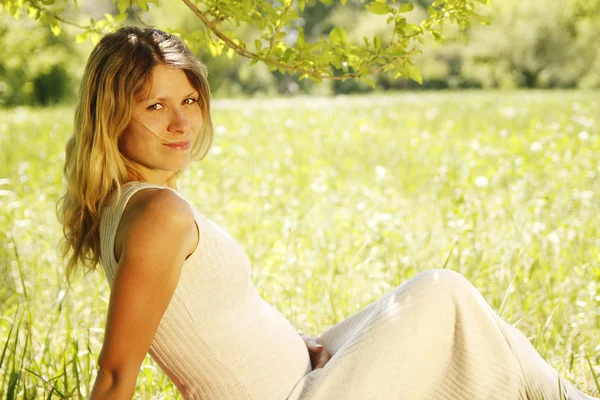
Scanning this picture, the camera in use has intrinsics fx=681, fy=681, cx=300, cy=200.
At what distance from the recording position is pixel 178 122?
1.67 m

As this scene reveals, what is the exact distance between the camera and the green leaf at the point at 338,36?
1.92 m

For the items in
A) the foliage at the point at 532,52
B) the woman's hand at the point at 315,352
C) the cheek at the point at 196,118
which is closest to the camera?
the cheek at the point at 196,118

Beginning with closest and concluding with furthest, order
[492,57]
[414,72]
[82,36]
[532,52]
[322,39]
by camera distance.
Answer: [414,72] < [322,39] < [82,36] < [532,52] < [492,57]

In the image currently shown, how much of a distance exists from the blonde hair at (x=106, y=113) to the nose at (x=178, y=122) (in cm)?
11

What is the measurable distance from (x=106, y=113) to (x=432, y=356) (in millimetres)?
948

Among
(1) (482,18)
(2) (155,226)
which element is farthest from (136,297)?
(1) (482,18)

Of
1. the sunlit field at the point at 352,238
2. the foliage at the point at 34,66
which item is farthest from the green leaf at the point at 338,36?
the foliage at the point at 34,66

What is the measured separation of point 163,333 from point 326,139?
747 cm

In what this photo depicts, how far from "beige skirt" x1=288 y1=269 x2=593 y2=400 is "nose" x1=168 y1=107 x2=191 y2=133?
65cm

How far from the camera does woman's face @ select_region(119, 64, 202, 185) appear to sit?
164 cm

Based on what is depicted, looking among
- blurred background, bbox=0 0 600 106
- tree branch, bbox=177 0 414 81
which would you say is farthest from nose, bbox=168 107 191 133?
blurred background, bbox=0 0 600 106

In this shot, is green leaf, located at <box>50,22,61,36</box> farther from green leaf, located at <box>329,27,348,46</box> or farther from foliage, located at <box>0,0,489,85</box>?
green leaf, located at <box>329,27,348,46</box>

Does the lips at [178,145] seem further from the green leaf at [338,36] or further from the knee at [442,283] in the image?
the knee at [442,283]

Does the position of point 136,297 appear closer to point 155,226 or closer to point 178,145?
point 155,226
